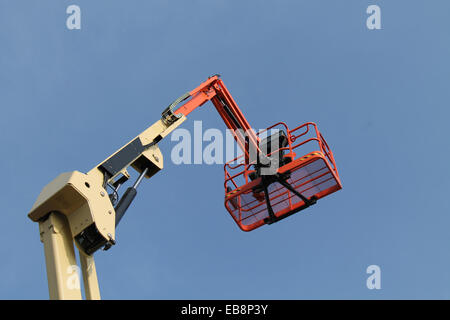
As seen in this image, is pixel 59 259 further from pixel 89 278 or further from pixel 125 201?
Answer: pixel 125 201

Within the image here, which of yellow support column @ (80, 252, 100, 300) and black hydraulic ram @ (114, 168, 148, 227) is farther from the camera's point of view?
black hydraulic ram @ (114, 168, 148, 227)

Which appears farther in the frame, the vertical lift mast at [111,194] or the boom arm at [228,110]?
the boom arm at [228,110]

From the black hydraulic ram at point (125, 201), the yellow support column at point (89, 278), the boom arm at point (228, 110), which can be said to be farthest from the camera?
the boom arm at point (228, 110)

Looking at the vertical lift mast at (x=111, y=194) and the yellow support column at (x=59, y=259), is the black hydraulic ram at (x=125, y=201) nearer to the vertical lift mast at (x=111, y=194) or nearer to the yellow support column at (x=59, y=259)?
the vertical lift mast at (x=111, y=194)

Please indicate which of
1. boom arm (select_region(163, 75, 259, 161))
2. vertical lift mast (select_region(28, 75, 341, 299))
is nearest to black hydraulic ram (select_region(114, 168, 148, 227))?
vertical lift mast (select_region(28, 75, 341, 299))

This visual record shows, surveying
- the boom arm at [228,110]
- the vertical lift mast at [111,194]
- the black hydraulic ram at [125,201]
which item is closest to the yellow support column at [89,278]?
the vertical lift mast at [111,194]

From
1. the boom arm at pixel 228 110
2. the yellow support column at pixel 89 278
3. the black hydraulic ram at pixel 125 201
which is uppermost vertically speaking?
the boom arm at pixel 228 110

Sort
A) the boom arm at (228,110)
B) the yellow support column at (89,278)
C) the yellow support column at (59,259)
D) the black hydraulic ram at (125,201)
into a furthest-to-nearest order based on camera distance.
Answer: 1. the boom arm at (228,110)
2. the black hydraulic ram at (125,201)
3. the yellow support column at (89,278)
4. the yellow support column at (59,259)

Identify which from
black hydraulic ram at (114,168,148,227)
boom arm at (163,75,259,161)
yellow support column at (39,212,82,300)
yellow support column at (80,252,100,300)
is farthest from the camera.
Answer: boom arm at (163,75,259,161)

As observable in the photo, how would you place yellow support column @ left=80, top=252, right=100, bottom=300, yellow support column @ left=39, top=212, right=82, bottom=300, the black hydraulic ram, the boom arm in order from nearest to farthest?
yellow support column @ left=39, top=212, right=82, bottom=300 < yellow support column @ left=80, top=252, right=100, bottom=300 < the black hydraulic ram < the boom arm

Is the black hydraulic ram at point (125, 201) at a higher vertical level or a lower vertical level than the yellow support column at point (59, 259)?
higher

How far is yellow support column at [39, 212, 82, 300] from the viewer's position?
309 inches

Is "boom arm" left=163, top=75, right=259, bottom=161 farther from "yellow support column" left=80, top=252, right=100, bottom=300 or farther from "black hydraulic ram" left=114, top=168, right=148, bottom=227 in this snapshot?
"yellow support column" left=80, top=252, right=100, bottom=300

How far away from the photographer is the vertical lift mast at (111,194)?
8.41 meters
